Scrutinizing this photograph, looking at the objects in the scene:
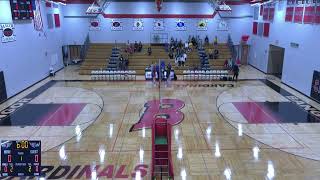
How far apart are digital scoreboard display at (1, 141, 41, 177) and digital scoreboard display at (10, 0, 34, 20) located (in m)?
14.4

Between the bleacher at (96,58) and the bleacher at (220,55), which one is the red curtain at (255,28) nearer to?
the bleacher at (220,55)

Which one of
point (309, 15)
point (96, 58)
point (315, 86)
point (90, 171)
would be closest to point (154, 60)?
point (96, 58)

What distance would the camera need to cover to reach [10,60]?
17625 mm

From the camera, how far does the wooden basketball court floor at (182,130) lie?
31.0 feet

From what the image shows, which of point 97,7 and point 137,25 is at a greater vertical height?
point 97,7

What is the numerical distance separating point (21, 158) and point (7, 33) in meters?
13.6

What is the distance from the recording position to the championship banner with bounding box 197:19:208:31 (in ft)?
94.1

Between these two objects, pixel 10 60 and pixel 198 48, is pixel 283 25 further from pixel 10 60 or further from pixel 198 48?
pixel 10 60

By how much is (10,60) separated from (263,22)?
20.6 m

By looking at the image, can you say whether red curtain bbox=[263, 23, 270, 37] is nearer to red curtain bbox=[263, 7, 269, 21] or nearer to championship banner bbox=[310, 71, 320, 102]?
red curtain bbox=[263, 7, 269, 21]

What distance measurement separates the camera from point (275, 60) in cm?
2403

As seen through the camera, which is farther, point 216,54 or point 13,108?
point 216,54

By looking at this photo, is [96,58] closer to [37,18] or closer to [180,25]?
[37,18]

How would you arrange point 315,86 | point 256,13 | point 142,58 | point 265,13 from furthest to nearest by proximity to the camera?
1. point 256,13
2. point 142,58
3. point 265,13
4. point 315,86
